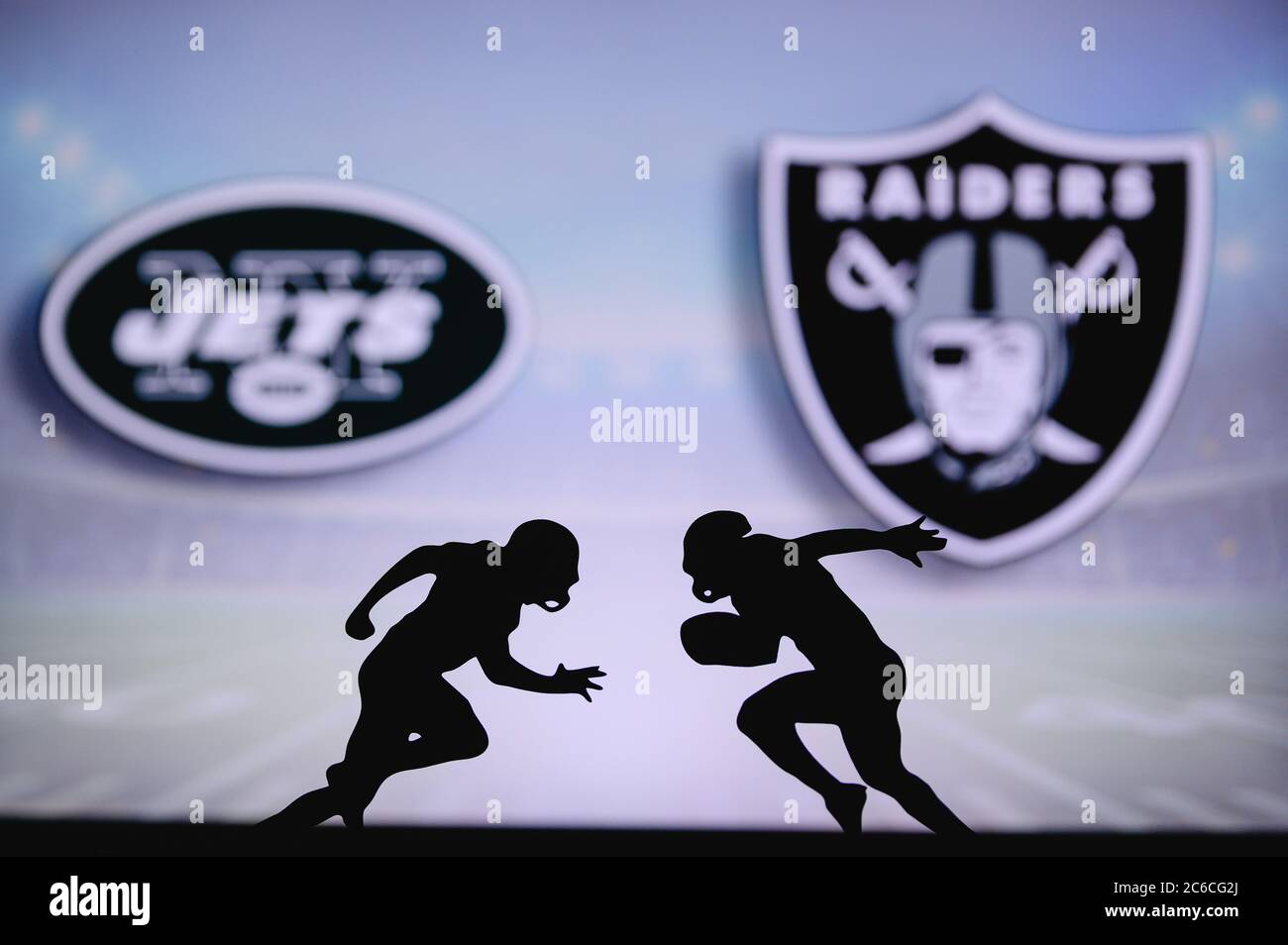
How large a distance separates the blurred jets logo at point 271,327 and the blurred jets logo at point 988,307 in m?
0.92

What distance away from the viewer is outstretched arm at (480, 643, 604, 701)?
2514 mm

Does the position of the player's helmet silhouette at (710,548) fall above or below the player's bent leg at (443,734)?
above

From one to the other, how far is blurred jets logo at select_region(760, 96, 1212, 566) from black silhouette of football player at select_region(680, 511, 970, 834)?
238mm

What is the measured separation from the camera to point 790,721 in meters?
2.51

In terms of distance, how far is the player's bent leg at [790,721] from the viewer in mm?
2500

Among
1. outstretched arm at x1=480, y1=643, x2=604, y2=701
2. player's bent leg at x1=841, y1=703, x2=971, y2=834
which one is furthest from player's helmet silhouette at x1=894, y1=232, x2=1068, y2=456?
outstretched arm at x1=480, y1=643, x2=604, y2=701

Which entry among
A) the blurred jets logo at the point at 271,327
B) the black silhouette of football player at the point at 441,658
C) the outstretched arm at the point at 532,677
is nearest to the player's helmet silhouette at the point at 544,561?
the black silhouette of football player at the point at 441,658

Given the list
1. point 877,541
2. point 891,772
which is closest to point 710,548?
point 877,541

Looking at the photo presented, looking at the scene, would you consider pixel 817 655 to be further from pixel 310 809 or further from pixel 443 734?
pixel 310 809

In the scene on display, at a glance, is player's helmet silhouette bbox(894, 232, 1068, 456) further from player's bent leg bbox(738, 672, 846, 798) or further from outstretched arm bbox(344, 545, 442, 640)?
outstretched arm bbox(344, 545, 442, 640)

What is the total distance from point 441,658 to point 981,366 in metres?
1.70

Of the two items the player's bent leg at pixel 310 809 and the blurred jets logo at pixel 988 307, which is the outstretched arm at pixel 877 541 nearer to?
the blurred jets logo at pixel 988 307
